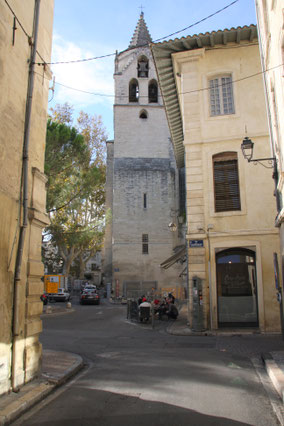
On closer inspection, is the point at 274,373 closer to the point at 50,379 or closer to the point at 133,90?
the point at 50,379

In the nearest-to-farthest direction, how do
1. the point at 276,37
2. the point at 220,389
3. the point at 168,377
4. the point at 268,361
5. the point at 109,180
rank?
1. the point at 220,389
2. the point at 168,377
3. the point at 268,361
4. the point at 276,37
5. the point at 109,180

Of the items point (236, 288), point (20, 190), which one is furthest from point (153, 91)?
point (20, 190)

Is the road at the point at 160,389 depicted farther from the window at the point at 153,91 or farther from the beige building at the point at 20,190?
the window at the point at 153,91

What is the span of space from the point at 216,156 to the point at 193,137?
1157 millimetres

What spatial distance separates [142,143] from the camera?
37.8 m

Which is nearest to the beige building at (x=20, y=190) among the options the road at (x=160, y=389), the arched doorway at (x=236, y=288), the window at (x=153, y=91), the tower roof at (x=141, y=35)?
the road at (x=160, y=389)

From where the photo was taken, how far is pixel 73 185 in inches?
975

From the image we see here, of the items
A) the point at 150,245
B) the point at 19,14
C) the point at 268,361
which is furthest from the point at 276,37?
the point at 150,245

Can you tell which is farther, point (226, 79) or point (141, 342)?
point (226, 79)

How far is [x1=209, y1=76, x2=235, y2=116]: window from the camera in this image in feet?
46.2

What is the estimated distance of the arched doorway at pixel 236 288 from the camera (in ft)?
41.6

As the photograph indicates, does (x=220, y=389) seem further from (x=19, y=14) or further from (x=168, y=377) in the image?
(x=19, y=14)

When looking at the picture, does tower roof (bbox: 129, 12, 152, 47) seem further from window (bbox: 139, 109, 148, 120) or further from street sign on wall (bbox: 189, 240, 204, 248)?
street sign on wall (bbox: 189, 240, 204, 248)

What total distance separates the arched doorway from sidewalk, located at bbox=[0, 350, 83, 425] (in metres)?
6.28
